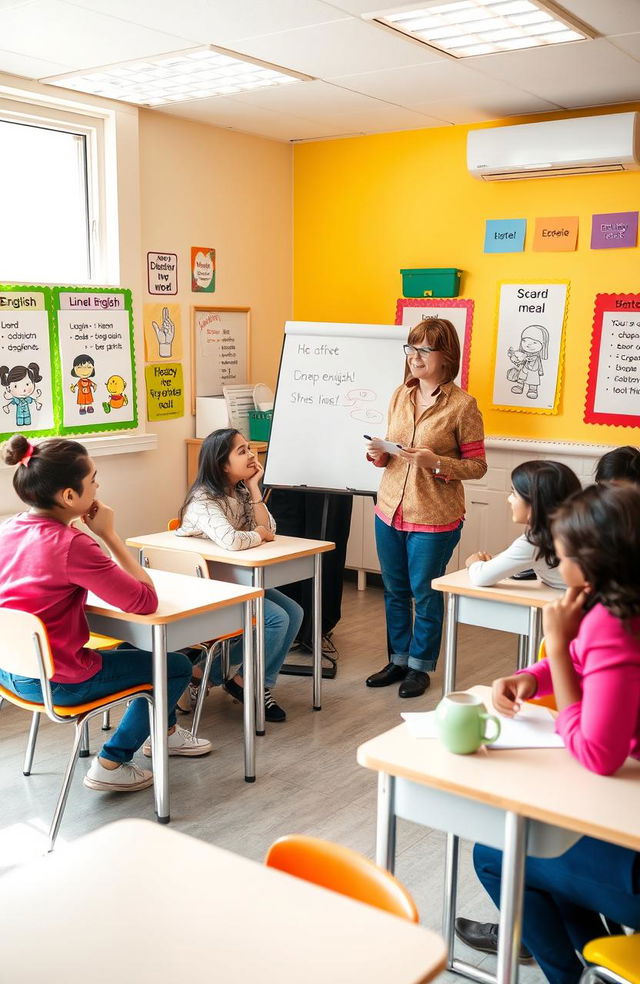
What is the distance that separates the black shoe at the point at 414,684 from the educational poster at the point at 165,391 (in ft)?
6.51

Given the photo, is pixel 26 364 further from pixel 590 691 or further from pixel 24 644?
pixel 590 691

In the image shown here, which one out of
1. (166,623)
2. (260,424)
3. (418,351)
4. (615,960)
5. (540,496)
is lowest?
(615,960)

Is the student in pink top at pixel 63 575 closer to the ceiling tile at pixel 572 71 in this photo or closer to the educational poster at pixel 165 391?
the educational poster at pixel 165 391

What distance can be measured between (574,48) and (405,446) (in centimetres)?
171

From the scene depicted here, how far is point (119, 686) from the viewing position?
2.97m

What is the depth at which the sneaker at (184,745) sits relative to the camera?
11.8ft

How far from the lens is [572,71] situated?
4.23 meters

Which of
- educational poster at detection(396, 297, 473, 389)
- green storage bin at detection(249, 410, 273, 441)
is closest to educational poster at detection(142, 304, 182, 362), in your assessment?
green storage bin at detection(249, 410, 273, 441)

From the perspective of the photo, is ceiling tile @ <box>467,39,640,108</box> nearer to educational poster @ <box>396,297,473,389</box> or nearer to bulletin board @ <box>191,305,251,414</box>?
educational poster @ <box>396,297,473,389</box>

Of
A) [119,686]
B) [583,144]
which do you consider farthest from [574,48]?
[119,686]

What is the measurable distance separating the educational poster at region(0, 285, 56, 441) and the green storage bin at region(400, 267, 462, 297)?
7.09ft

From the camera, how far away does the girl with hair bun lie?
172 inches

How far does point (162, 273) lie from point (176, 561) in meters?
2.06

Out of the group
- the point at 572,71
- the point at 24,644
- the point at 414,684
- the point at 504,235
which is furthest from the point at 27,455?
the point at 504,235
